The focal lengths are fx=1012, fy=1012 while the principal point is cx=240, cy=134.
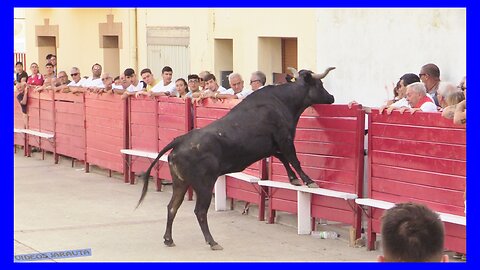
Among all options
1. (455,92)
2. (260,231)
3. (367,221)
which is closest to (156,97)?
(260,231)

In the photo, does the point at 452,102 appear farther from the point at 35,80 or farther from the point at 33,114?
the point at 35,80

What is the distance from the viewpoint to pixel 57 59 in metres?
23.1

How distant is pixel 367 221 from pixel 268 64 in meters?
6.77

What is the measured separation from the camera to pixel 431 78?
935cm

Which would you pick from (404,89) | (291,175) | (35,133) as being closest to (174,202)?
(291,175)

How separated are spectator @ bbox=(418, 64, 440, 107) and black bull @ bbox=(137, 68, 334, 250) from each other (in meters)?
0.92

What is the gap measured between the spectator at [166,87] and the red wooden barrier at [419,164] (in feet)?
15.5

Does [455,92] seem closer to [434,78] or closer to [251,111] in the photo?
[434,78]

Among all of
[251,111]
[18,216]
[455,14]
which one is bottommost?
[18,216]

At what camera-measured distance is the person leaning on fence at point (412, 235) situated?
3303mm

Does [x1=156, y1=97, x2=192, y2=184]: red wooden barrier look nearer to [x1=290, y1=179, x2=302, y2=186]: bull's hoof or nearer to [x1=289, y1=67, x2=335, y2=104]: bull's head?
[x1=290, y1=179, x2=302, y2=186]: bull's hoof

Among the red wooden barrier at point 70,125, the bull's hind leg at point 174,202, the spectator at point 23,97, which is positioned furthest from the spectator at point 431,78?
the spectator at point 23,97

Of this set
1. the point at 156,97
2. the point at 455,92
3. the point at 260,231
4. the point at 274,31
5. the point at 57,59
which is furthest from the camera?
the point at 57,59

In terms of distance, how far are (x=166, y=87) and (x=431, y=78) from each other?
4903mm
